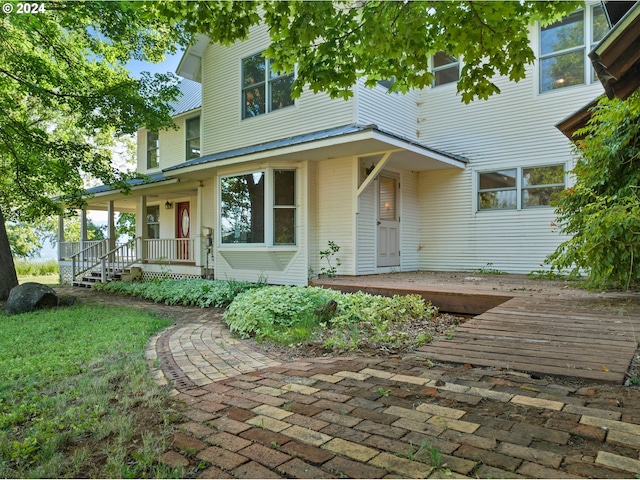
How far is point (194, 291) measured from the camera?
28.8ft

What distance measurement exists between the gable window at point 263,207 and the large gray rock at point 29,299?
4.04 meters

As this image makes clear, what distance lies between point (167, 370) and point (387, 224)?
7.30m

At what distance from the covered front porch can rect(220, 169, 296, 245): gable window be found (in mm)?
2180

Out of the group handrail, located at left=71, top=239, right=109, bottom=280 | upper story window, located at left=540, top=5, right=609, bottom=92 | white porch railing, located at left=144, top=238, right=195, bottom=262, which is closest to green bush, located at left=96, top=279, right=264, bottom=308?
white porch railing, located at left=144, top=238, right=195, bottom=262

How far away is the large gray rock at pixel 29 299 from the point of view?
27.3ft

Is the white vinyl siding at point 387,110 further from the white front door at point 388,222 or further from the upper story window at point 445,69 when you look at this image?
the white front door at point 388,222

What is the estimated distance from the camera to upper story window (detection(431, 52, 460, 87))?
10.7 m

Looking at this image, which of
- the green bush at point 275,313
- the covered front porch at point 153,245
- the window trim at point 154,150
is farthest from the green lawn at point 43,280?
the green bush at point 275,313

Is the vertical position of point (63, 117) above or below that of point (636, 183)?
above

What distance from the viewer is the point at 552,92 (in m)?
9.31

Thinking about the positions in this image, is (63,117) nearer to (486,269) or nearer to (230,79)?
(230,79)

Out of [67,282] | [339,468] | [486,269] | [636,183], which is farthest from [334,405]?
[67,282]

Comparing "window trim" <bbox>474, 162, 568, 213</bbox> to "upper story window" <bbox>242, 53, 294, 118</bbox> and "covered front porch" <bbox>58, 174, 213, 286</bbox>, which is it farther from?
"covered front porch" <bbox>58, 174, 213, 286</bbox>

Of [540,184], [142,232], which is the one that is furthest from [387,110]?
[142,232]
